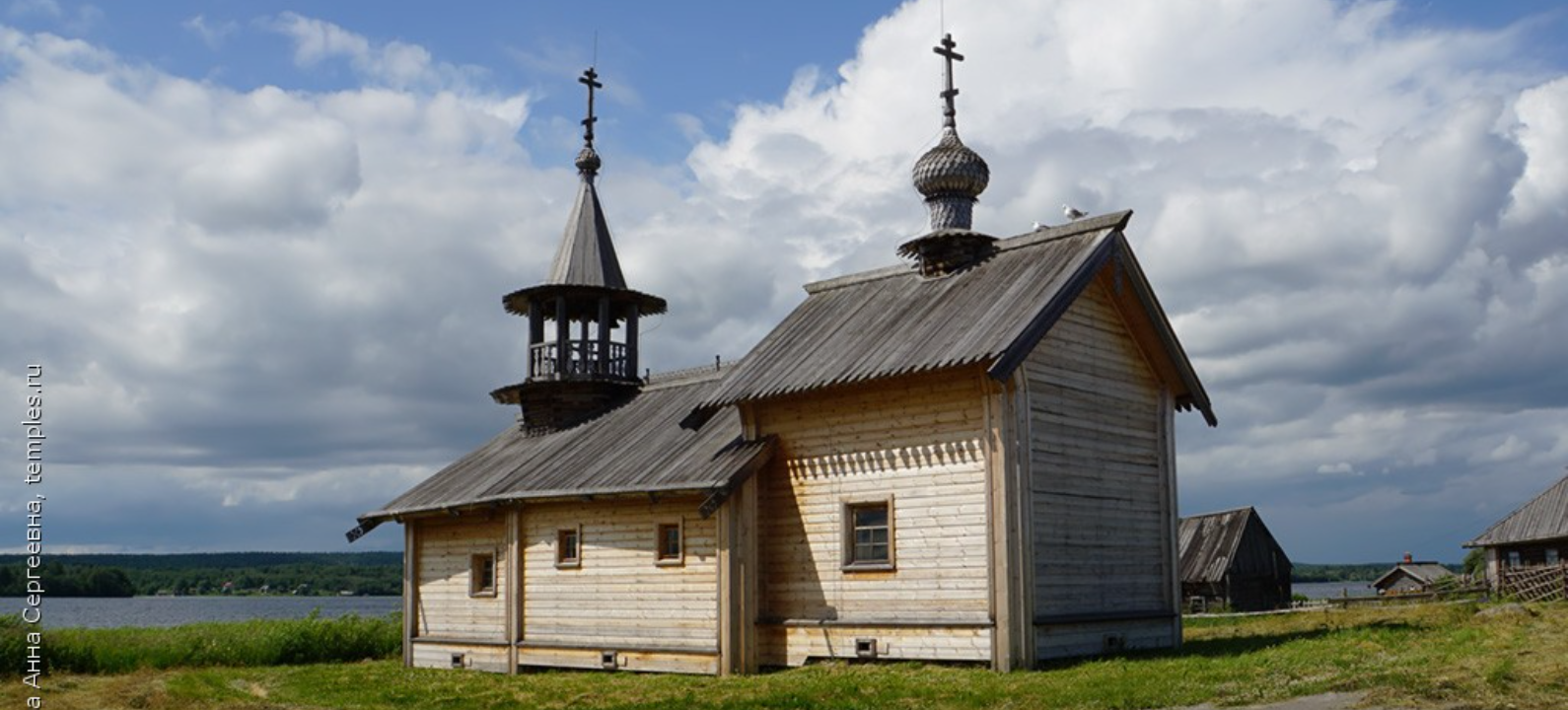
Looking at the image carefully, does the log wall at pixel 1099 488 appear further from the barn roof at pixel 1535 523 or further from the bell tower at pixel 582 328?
the barn roof at pixel 1535 523

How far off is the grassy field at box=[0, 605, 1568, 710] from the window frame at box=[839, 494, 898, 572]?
149 centimetres

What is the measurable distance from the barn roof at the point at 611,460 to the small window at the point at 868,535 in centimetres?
182

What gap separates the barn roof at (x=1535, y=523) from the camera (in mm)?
45500

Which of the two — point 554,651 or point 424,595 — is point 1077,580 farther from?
point 424,595

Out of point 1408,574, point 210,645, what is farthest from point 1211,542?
point 210,645

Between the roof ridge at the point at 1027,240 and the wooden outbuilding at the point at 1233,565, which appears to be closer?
the roof ridge at the point at 1027,240

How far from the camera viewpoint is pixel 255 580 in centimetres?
16150

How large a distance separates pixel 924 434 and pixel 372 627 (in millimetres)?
17404

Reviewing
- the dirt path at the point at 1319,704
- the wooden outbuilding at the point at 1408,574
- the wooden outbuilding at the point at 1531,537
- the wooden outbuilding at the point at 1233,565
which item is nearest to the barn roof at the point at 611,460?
the dirt path at the point at 1319,704

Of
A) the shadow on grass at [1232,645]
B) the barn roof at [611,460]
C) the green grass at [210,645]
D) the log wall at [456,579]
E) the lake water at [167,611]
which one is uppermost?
the barn roof at [611,460]

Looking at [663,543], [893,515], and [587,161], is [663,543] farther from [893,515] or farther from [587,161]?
[587,161]

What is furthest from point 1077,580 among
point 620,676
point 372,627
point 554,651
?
point 372,627

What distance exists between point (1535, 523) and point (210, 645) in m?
39.2

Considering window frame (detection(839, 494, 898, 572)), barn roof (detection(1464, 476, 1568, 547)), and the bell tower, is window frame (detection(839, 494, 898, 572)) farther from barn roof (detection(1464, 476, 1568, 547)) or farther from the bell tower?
barn roof (detection(1464, 476, 1568, 547))
